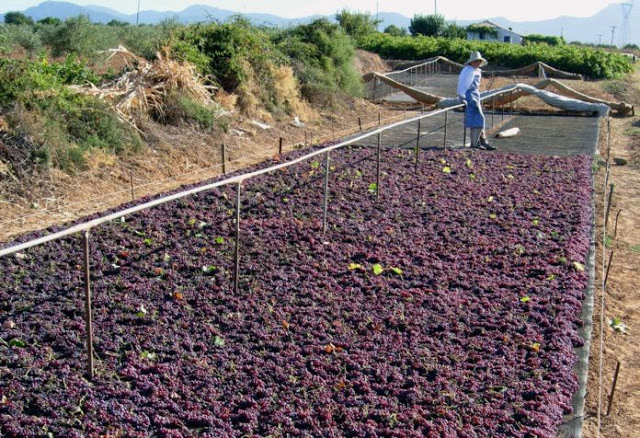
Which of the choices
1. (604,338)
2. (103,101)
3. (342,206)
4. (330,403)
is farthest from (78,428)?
(103,101)

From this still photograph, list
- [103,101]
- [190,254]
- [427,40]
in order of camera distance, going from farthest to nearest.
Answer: [427,40] → [103,101] → [190,254]

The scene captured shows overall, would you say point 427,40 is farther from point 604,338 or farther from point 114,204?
point 604,338

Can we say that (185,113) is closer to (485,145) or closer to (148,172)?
(148,172)

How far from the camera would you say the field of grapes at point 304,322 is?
12.9 ft

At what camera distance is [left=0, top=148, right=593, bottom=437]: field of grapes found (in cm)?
394

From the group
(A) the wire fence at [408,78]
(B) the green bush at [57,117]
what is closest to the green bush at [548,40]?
(A) the wire fence at [408,78]

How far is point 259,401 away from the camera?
4.03 metres

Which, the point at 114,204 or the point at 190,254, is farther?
the point at 114,204

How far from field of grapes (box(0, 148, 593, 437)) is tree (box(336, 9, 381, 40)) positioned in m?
33.5

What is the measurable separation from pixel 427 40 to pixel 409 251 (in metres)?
35.3

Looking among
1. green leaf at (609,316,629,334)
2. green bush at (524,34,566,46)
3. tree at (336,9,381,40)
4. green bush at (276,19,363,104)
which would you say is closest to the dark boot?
green bush at (276,19,363,104)

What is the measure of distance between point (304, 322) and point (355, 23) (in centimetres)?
3788

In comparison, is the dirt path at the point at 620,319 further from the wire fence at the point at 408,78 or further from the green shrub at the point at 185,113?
the wire fence at the point at 408,78

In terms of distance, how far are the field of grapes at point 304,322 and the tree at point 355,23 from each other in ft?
110
